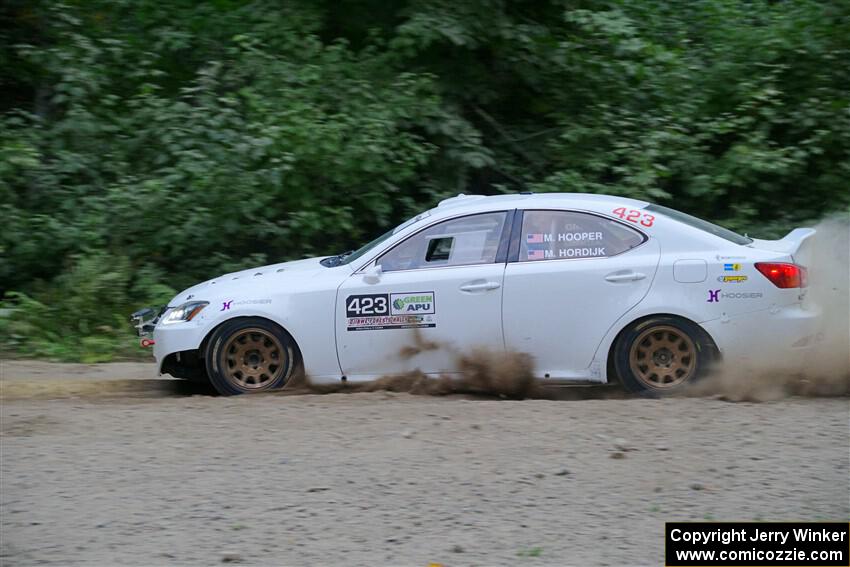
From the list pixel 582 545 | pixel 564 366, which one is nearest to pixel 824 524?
pixel 582 545

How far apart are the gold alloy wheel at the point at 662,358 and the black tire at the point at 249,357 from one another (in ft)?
8.54

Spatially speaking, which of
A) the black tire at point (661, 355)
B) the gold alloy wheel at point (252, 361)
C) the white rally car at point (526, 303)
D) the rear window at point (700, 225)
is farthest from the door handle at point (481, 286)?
the gold alloy wheel at point (252, 361)

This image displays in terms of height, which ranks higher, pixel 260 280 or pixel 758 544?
pixel 260 280

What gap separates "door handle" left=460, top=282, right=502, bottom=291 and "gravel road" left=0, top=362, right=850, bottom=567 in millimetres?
855

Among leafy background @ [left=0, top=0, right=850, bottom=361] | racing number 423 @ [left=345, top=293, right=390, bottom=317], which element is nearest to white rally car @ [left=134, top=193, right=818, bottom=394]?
racing number 423 @ [left=345, top=293, right=390, bottom=317]

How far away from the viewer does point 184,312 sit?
7.70m

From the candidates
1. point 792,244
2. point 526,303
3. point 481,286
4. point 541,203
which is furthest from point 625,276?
point 792,244

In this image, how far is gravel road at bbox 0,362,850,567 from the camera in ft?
15.5

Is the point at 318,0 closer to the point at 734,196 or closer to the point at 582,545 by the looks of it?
the point at 734,196

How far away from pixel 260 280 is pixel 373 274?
0.92 metres

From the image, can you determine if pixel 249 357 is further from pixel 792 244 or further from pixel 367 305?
pixel 792 244

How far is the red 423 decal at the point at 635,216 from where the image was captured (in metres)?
7.42

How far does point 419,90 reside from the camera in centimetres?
1209

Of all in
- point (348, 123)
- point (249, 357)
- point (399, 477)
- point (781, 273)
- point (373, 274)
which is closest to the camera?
point (399, 477)
